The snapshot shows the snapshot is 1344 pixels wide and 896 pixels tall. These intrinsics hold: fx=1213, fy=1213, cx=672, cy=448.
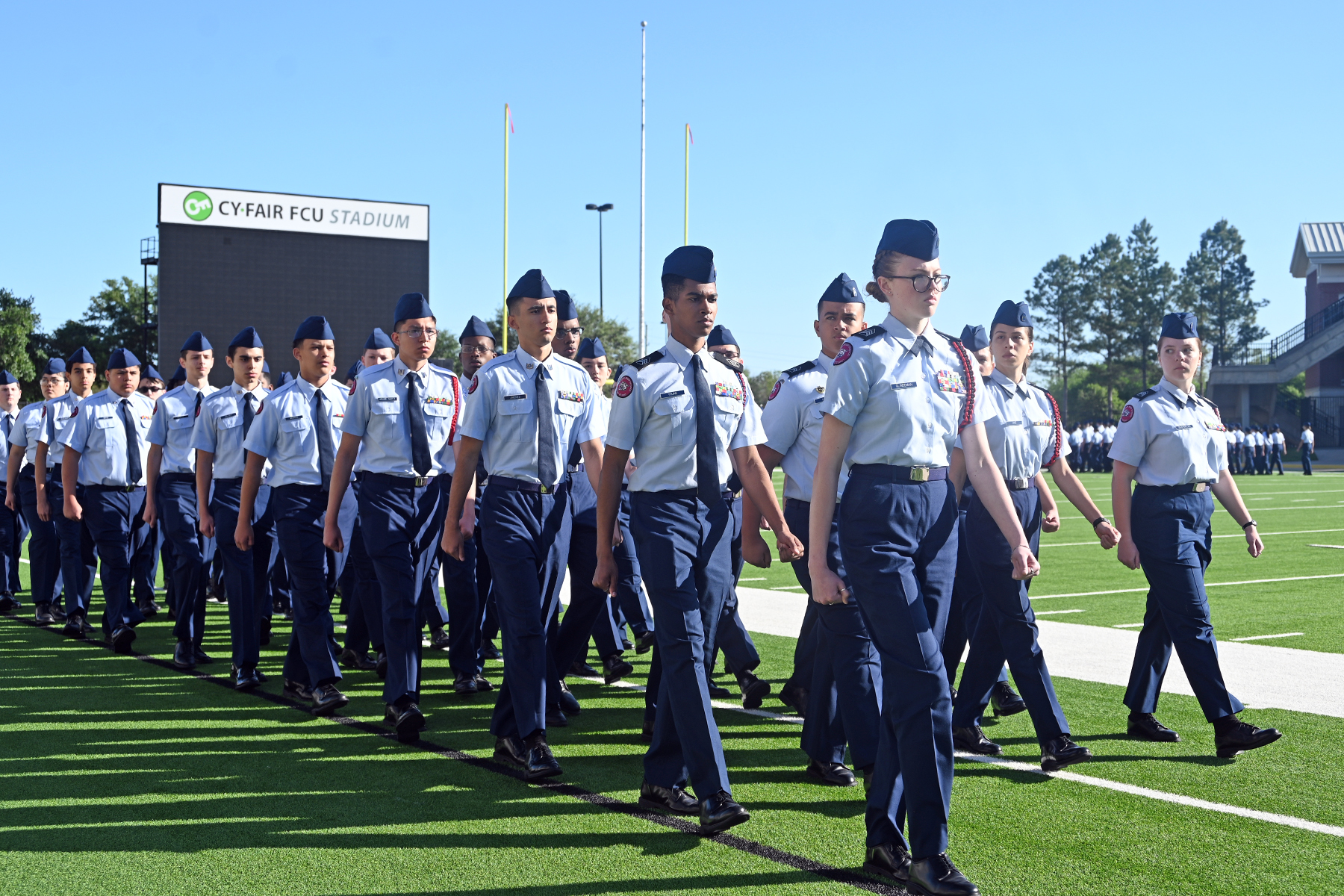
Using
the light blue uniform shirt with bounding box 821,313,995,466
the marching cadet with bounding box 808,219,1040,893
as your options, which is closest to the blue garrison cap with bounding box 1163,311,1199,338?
the marching cadet with bounding box 808,219,1040,893

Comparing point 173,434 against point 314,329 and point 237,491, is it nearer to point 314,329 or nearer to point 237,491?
point 237,491

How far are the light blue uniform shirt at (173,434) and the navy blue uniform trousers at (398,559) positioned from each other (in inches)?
119

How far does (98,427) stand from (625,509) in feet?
15.1

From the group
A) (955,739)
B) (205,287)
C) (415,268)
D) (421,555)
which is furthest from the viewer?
(415,268)

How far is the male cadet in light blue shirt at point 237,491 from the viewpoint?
795 centimetres

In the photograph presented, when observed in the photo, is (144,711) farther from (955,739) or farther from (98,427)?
(955,739)

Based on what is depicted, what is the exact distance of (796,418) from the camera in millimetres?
6410

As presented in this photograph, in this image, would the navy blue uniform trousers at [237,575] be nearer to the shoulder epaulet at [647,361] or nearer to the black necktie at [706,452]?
the shoulder epaulet at [647,361]

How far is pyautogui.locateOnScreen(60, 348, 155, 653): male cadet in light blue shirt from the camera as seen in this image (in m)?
10.0

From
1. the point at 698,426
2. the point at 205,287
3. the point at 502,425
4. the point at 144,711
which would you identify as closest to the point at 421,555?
the point at 502,425

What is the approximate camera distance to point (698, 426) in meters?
5.05

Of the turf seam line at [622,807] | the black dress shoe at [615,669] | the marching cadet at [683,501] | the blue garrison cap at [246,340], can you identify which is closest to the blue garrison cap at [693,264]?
the marching cadet at [683,501]

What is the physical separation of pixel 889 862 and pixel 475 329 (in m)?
6.50

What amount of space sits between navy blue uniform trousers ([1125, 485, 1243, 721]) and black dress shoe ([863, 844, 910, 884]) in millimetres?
2474
